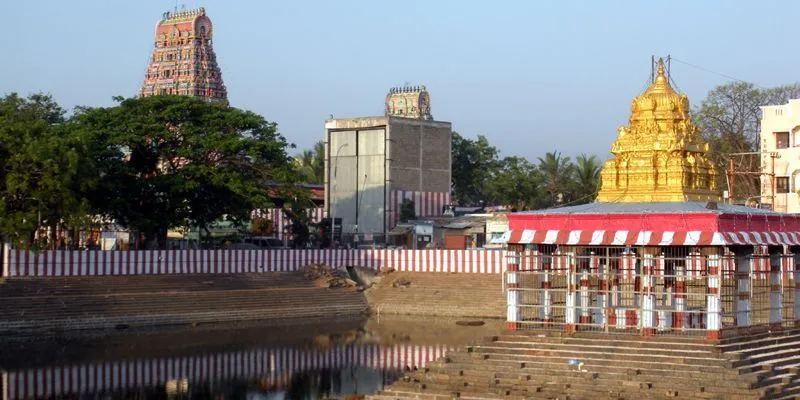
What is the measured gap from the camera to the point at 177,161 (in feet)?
178

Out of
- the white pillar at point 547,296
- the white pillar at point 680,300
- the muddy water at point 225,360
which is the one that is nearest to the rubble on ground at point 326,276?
the muddy water at point 225,360

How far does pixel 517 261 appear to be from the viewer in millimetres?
26078

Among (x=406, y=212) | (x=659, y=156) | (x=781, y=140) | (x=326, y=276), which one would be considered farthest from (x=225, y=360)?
(x=781, y=140)

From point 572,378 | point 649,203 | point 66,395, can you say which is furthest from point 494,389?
point 66,395

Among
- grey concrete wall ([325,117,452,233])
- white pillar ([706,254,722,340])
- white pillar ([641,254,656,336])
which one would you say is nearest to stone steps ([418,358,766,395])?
white pillar ([706,254,722,340])

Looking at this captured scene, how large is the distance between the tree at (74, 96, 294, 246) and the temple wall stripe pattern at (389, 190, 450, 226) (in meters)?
14.6

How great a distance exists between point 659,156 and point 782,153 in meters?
36.2

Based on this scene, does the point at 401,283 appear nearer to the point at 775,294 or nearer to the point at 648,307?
the point at 775,294

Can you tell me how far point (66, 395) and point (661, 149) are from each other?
50.6ft

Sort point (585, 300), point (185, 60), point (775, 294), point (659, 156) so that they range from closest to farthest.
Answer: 1. point (585, 300)
2. point (775, 294)
3. point (659, 156)
4. point (185, 60)

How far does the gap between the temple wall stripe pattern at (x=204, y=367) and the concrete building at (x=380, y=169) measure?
1148 inches

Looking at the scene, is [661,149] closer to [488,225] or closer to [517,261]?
[517,261]

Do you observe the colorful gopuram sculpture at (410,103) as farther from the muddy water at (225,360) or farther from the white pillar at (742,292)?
the white pillar at (742,292)

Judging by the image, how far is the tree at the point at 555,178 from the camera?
77.2 metres
